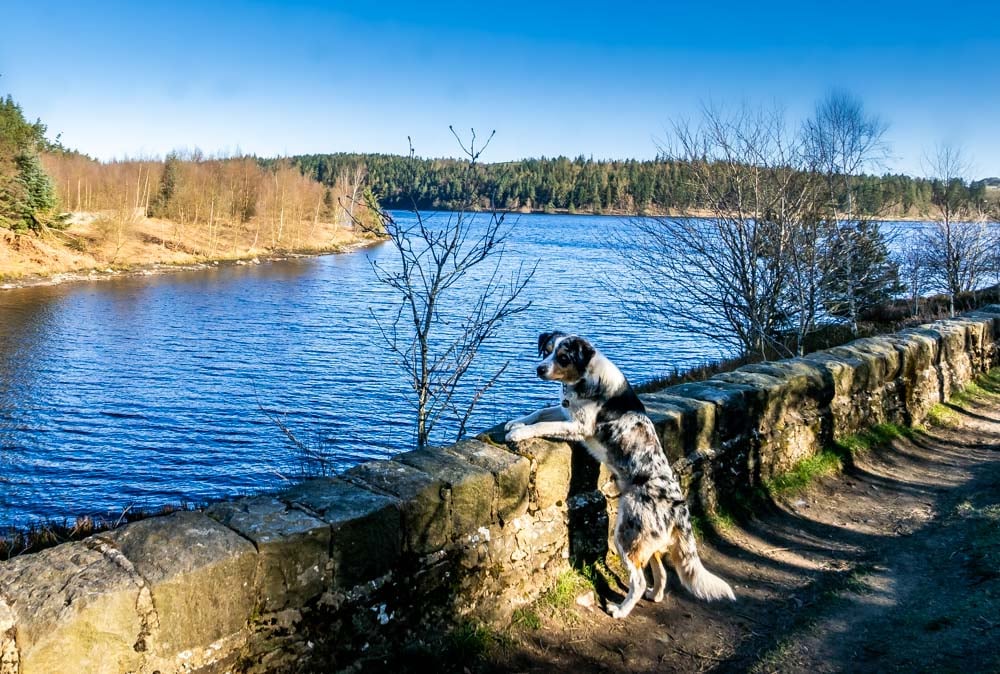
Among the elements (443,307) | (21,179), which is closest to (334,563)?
(443,307)

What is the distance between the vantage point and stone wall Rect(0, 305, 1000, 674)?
8.90 feet

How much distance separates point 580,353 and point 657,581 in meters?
1.53

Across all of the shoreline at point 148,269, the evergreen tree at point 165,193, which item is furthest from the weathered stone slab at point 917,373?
the evergreen tree at point 165,193

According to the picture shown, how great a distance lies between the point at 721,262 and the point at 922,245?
21.7 meters

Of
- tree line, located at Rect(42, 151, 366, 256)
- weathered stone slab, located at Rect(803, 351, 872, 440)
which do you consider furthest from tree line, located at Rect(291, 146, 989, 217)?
tree line, located at Rect(42, 151, 366, 256)

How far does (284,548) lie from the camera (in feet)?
10.5

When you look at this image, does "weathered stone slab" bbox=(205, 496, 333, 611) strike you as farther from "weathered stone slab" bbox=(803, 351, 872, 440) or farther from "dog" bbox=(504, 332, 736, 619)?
"weathered stone slab" bbox=(803, 351, 872, 440)

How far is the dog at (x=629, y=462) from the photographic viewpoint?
176 inches

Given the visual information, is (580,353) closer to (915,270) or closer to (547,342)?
(547,342)

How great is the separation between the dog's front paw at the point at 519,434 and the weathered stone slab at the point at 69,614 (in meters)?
2.28

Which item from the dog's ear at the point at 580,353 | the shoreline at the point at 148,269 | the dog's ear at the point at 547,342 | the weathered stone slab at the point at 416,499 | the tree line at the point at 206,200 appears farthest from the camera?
the tree line at the point at 206,200

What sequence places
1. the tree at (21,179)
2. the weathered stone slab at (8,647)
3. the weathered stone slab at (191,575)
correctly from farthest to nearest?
1. the tree at (21,179)
2. the weathered stone slab at (191,575)
3. the weathered stone slab at (8,647)

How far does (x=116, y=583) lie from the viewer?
2.75m

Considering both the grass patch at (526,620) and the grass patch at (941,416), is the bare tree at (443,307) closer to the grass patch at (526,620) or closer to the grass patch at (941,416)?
the grass patch at (526,620)
